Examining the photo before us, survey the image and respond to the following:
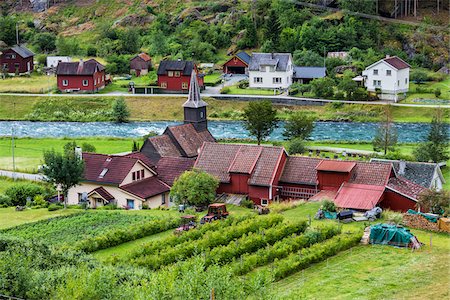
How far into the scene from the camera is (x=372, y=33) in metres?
81.0

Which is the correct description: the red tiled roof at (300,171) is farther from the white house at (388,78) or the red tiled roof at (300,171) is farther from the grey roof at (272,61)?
the grey roof at (272,61)

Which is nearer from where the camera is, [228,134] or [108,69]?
[228,134]

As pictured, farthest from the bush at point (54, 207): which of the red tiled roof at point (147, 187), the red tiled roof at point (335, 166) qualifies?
the red tiled roof at point (335, 166)

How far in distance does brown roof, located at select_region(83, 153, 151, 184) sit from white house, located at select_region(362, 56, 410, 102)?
33255 millimetres

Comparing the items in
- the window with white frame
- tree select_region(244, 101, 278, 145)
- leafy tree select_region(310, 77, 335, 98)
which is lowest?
tree select_region(244, 101, 278, 145)

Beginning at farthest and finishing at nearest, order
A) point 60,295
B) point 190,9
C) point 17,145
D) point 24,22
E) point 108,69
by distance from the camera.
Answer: point 24,22 < point 190,9 < point 108,69 < point 17,145 < point 60,295

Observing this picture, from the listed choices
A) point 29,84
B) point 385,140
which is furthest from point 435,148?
point 29,84

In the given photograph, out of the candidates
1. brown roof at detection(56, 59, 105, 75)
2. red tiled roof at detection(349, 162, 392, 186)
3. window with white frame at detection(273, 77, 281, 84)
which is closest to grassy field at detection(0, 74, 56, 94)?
brown roof at detection(56, 59, 105, 75)

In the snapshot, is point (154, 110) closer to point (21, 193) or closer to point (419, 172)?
point (21, 193)

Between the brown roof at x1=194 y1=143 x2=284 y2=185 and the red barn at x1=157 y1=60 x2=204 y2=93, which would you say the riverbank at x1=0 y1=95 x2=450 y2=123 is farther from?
the brown roof at x1=194 y1=143 x2=284 y2=185

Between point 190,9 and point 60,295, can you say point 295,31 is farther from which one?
point 60,295

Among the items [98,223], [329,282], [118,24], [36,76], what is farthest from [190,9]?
[329,282]

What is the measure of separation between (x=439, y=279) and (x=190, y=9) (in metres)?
72.9

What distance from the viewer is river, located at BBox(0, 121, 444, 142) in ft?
193
